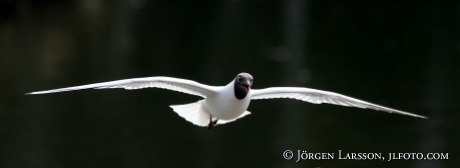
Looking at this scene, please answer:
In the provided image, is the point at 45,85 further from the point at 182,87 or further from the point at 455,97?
the point at 182,87

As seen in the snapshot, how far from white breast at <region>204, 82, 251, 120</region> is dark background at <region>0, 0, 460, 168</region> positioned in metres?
3.05

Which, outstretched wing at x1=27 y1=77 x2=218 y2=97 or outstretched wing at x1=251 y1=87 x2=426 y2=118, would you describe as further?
outstretched wing at x1=251 y1=87 x2=426 y2=118

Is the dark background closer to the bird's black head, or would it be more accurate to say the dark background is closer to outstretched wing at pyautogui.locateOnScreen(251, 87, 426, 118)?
outstretched wing at pyautogui.locateOnScreen(251, 87, 426, 118)

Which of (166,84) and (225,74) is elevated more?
(225,74)

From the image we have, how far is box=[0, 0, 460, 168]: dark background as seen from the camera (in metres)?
9.54

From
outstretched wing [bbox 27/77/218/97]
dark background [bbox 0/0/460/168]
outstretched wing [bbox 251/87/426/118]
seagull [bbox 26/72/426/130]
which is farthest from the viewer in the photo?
dark background [bbox 0/0/460/168]

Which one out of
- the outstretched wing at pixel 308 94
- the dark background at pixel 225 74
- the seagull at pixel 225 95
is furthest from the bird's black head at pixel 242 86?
the dark background at pixel 225 74

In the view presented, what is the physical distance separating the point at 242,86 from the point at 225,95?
0.22 metres

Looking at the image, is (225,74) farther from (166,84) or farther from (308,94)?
(166,84)

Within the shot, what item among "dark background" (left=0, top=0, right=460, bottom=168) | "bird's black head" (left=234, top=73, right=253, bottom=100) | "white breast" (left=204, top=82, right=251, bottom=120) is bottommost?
"white breast" (left=204, top=82, right=251, bottom=120)

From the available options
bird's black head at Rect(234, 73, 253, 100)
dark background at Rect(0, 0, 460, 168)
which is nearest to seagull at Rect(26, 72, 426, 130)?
bird's black head at Rect(234, 73, 253, 100)

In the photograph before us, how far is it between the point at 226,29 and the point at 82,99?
6.39 m

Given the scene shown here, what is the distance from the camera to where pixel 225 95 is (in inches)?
226

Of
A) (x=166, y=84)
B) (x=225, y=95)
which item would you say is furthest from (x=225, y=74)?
(x=166, y=84)
